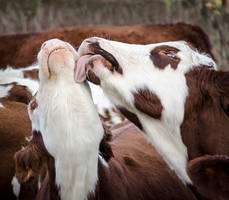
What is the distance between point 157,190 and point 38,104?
115 centimetres

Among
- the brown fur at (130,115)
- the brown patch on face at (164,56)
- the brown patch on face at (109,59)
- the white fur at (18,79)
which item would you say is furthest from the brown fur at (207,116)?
the white fur at (18,79)

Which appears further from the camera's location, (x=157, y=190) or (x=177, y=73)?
(x=157, y=190)

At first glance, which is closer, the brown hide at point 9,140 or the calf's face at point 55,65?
the calf's face at point 55,65

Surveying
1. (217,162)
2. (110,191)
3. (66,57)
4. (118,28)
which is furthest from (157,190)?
(118,28)

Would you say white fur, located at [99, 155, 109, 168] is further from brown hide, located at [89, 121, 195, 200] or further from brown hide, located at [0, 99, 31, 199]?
brown hide, located at [0, 99, 31, 199]

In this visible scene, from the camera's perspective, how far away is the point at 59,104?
7.18ft

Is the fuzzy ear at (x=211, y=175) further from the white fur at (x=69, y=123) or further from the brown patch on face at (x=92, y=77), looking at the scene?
the brown patch on face at (x=92, y=77)

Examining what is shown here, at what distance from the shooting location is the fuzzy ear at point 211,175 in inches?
92.8

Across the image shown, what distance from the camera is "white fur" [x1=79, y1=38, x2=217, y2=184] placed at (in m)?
2.36

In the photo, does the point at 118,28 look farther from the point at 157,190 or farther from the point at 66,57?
the point at 66,57

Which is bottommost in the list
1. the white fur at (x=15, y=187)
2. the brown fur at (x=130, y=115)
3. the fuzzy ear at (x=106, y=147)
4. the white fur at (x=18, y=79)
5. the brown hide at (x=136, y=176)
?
the white fur at (x=15, y=187)

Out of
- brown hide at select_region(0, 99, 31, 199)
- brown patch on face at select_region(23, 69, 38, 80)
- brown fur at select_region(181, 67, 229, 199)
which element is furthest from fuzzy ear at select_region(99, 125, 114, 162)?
brown patch on face at select_region(23, 69, 38, 80)

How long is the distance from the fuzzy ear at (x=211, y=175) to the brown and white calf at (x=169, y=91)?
0.37 ft

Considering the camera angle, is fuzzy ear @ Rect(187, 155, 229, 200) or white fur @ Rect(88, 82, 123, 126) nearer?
fuzzy ear @ Rect(187, 155, 229, 200)
